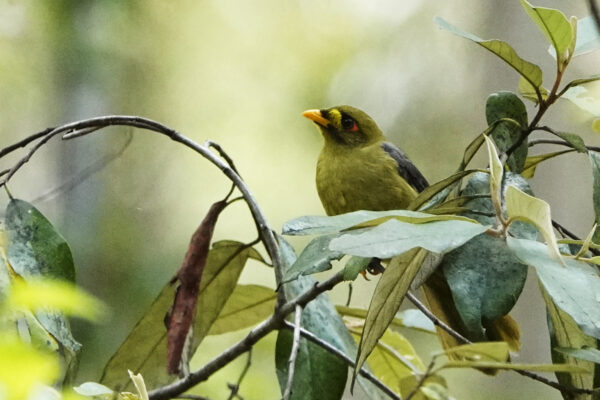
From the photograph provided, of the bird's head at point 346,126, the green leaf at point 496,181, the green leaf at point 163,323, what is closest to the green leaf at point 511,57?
the green leaf at point 496,181

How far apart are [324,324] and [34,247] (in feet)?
1.88

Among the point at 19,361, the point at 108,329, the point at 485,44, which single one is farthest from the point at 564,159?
the point at 19,361

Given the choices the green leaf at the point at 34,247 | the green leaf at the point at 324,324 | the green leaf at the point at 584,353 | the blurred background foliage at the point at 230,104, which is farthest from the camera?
the blurred background foliage at the point at 230,104

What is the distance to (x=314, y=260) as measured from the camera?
115 centimetres

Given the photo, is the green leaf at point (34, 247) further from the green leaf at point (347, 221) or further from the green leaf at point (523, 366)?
the green leaf at point (523, 366)

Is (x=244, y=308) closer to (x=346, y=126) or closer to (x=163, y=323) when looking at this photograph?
(x=163, y=323)

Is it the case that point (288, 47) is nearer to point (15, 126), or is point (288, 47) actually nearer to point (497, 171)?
point (15, 126)

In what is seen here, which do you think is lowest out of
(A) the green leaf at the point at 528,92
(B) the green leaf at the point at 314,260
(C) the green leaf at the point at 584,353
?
(C) the green leaf at the point at 584,353

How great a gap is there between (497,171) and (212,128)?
565cm

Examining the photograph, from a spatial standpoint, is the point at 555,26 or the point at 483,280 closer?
the point at 483,280

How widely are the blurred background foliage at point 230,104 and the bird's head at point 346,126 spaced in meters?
1.92

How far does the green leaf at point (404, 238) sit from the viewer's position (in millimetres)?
939

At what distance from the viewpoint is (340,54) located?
23.4 feet

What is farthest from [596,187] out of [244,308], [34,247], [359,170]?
[359,170]
